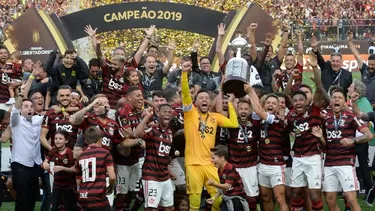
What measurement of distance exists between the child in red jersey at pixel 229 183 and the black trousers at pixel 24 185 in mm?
2662

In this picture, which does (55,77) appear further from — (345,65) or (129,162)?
(345,65)

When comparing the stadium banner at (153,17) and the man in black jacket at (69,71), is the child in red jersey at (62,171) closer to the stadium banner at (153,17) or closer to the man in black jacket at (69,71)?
the man in black jacket at (69,71)

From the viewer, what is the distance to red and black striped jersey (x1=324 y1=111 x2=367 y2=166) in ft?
38.5

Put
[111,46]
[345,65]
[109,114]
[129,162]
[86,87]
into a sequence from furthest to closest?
[345,65] → [111,46] → [86,87] → [109,114] → [129,162]

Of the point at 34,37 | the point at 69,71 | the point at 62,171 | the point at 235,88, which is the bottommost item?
the point at 62,171

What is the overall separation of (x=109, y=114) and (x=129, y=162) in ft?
4.11

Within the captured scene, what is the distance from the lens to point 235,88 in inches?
458

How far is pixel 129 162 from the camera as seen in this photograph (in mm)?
12250

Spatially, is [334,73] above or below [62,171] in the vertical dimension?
above

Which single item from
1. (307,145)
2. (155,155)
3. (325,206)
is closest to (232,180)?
(155,155)

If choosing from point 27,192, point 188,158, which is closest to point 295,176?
point 188,158

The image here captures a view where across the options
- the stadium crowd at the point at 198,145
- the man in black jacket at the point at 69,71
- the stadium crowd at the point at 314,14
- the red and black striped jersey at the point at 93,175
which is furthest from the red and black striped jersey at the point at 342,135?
the stadium crowd at the point at 314,14

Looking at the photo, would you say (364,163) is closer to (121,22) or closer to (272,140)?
(272,140)

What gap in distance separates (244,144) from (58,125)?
263 cm
